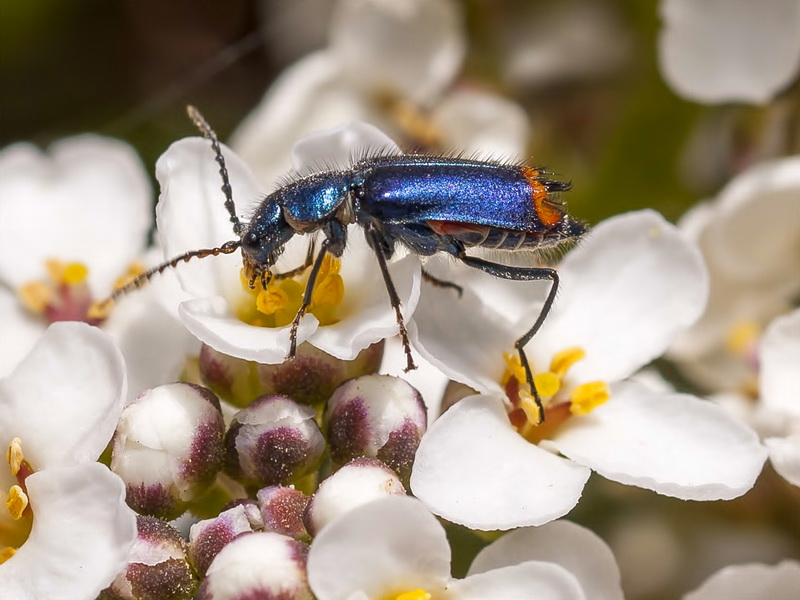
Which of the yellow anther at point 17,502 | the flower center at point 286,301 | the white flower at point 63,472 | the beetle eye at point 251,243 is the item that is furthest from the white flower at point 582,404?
the yellow anther at point 17,502

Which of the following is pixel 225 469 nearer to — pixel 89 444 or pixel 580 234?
pixel 89 444

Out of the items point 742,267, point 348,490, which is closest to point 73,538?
point 348,490

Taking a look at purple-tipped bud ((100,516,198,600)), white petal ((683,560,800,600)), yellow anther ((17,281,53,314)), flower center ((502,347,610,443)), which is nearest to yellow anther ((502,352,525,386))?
flower center ((502,347,610,443))

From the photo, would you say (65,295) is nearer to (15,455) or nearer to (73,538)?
(15,455)

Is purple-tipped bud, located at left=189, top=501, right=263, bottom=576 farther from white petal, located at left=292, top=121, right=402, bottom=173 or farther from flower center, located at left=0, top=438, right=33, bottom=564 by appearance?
white petal, located at left=292, top=121, right=402, bottom=173

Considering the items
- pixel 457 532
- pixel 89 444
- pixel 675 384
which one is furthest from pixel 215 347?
pixel 675 384
